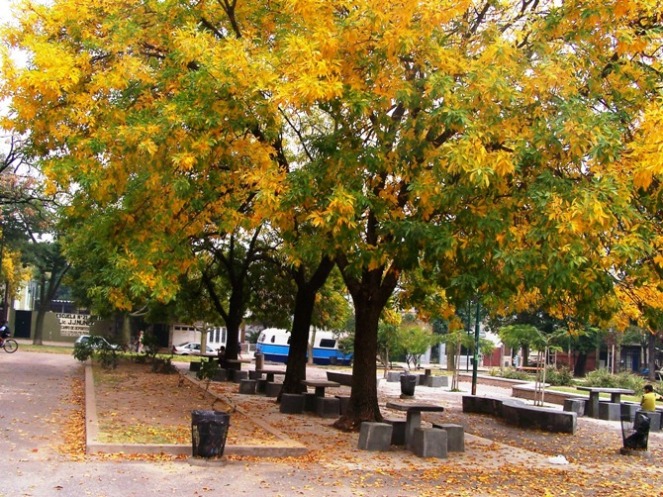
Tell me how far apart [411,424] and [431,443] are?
2.16ft

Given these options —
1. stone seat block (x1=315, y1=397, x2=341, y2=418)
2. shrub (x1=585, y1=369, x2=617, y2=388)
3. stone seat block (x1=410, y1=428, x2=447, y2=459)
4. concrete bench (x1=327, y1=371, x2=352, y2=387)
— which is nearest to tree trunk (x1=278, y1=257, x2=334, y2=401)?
stone seat block (x1=315, y1=397, x2=341, y2=418)

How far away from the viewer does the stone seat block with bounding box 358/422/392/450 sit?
12.0 meters

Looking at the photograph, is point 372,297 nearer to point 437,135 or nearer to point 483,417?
point 437,135

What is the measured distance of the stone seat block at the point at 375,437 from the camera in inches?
472

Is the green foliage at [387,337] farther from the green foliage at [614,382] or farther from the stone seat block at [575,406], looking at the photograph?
the stone seat block at [575,406]

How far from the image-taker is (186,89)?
11.1m

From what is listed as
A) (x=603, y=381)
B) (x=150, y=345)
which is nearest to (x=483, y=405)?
(x=603, y=381)

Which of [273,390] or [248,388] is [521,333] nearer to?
[273,390]

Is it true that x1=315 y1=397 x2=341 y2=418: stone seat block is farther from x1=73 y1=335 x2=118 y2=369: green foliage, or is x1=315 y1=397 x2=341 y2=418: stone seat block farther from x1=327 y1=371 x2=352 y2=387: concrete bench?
x1=73 y1=335 x2=118 y2=369: green foliage

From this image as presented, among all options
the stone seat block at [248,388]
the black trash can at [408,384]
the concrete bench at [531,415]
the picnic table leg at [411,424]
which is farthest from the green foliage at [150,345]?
the picnic table leg at [411,424]

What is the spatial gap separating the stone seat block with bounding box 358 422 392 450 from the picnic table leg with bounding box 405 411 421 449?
0.42 metres

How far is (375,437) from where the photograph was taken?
12031mm

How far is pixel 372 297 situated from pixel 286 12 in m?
5.48

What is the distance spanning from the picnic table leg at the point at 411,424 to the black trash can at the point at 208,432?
146 inches
